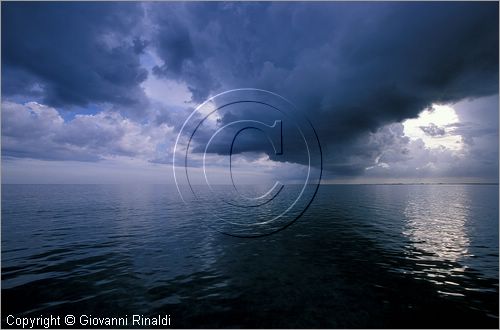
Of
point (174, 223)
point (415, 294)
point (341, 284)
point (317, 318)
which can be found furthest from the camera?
point (174, 223)

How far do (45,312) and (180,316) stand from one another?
352 inches

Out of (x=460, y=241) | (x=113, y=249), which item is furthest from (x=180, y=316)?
(x=460, y=241)

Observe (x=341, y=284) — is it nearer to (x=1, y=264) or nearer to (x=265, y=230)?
(x=265, y=230)

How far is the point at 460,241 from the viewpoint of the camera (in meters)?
34.9

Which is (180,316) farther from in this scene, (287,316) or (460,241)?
(460,241)

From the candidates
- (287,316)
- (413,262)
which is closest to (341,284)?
(287,316)

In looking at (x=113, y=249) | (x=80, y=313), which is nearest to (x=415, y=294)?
(x=80, y=313)

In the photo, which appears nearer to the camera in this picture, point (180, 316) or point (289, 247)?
point (180, 316)

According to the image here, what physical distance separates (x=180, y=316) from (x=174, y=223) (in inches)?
1376

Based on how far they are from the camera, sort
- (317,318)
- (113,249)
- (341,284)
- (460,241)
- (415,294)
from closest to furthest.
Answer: (317,318)
(415,294)
(341,284)
(113,249)
(460,241)

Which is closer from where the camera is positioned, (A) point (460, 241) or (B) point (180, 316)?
(B) point (180, 316)

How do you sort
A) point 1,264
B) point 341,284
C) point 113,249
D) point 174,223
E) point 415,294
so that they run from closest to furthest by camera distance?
point 415,294
point 341,284
point 1,264
point 113,249
point 174,223

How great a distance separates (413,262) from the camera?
2550 cm

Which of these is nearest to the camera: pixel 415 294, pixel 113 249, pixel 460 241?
pixel 415 294
